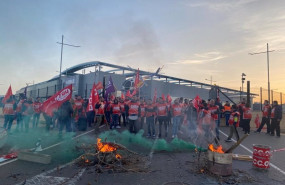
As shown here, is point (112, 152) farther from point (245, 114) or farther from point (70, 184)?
point (245, 114)

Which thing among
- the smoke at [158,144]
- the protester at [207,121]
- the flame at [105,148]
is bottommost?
the smoke at [158,144]

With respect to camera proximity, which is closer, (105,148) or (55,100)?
(105,148)

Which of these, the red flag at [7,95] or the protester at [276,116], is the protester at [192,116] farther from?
the red flag at [7,95]

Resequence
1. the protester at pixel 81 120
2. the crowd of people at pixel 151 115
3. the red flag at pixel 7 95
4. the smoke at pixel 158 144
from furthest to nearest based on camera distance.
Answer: the protester at pixel 81 120 < the red flag at pixel 7 95 < the crowd of people at pixel 151 115 < the smoke at pixel 158 144

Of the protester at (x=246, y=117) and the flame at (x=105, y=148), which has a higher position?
the protester at (x=246, y=117)

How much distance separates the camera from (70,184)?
14.8 feet

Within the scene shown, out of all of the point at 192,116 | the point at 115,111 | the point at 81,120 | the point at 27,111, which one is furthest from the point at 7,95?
the point at 192,116

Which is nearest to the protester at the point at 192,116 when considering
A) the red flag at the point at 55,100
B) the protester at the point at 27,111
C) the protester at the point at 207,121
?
the protester at the point at 207,121

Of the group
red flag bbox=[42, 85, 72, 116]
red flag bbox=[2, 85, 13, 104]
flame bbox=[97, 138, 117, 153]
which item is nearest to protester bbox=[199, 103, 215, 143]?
flame bbox=[97, 138, 117, 153]

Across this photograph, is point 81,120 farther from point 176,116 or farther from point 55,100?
point 176,116

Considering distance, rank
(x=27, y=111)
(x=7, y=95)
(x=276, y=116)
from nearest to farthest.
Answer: (x=7, y=95), (x=27, y=111), (x=276, y=116)

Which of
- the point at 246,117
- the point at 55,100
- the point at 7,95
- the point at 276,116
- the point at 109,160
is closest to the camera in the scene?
the point at 109,160

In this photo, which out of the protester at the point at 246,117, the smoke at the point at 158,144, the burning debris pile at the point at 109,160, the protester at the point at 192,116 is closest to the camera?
the burning debris pile at the point at 109,160

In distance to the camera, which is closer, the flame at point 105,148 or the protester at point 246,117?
the flame at point 105,148
